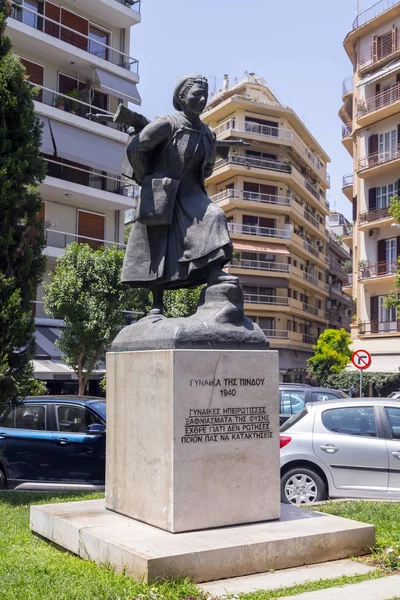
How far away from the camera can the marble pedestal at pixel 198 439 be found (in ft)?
19.4

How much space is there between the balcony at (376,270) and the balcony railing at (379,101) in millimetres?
9178

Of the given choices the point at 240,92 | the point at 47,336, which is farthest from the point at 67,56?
the point at 240,92

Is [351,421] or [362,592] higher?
[351,421]

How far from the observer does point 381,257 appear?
4169 cm

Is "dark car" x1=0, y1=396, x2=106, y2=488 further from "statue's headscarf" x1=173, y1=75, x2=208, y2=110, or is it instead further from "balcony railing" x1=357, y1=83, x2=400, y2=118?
"balcony railing" x1=357, y1=83, x2=400, y2=118

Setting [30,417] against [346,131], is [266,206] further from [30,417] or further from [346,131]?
[30,417]

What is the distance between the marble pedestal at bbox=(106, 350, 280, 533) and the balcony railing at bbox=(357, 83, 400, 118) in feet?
125

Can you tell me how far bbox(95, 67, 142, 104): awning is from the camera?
32.5m

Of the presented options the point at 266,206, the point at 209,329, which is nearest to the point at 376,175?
the point at 266,206

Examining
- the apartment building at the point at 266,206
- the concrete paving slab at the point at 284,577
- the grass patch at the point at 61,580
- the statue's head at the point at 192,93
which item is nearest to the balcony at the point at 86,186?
the apartment building at the point at 266,206

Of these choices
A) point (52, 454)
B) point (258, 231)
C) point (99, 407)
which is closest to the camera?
point (52, 454)

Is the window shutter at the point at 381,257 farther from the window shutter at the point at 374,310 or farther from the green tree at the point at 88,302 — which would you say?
the green tree at the point at 88,302

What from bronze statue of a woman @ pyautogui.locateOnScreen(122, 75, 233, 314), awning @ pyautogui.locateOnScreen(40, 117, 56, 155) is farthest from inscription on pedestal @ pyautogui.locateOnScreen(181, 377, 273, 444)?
awning @ pyautogui.locateOnScreen(40, 117, 56, 155)

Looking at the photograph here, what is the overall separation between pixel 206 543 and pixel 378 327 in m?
36.8
